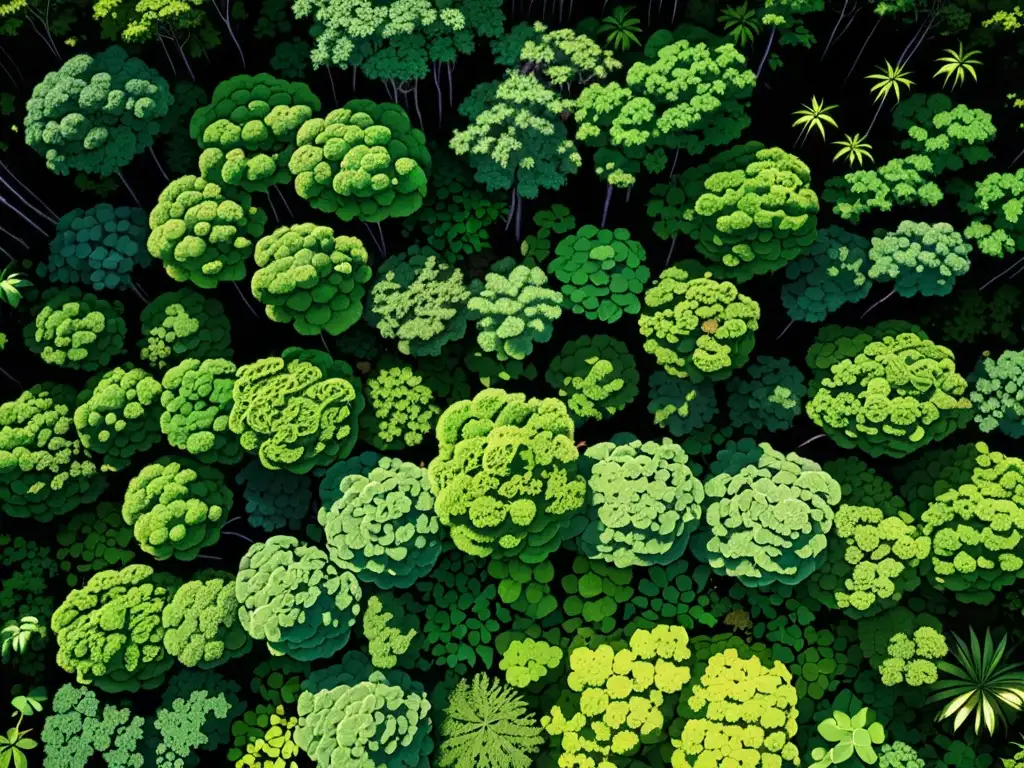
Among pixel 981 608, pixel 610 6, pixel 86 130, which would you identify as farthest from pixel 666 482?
pixel 86 130

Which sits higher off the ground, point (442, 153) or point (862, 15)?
point (862, 15)

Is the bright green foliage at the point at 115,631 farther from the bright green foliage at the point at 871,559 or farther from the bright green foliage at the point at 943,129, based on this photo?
the bright green foliage at the point at 943,129

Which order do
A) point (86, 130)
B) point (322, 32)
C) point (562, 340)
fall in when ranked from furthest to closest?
point (562, 340)
point (322, 32)
point (86, 130)

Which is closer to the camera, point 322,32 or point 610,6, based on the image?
point 322,32

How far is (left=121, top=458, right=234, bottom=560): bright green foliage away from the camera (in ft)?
32.2

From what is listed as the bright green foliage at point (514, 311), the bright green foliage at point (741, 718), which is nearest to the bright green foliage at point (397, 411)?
the bright green foliage at point (514, 311)

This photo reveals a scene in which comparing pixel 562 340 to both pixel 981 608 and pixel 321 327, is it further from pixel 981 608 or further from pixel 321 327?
pixel 981 608

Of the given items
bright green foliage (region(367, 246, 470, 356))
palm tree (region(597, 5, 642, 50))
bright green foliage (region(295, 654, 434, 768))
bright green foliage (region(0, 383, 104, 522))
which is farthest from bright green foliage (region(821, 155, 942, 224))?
bright green foliage (region(0, 383, 104, 522))

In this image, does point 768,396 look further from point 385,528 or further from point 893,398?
point 385,528

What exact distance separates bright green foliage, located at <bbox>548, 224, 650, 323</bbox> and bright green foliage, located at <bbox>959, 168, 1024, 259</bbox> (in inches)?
174

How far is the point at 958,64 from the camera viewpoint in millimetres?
10984

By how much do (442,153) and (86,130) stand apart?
185 inches

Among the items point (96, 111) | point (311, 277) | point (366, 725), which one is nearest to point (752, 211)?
point (311, 277)

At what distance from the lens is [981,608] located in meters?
11.0
